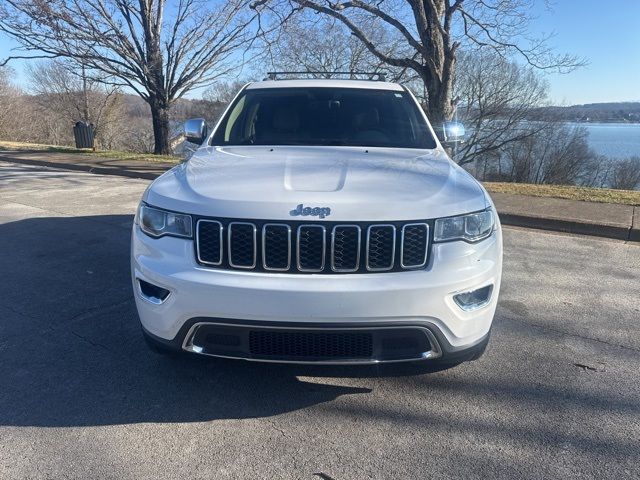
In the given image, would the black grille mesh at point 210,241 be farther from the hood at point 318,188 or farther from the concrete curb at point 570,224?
the concrete curb at point 570,224

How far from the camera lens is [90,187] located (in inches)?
405

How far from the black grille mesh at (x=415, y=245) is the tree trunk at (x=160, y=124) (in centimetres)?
1691

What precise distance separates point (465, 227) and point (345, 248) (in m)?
0.65

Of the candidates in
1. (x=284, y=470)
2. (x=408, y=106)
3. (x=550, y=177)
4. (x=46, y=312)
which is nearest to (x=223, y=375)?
(x=284, y=470)

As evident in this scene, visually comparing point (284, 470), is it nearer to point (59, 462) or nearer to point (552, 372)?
point (59, 462)

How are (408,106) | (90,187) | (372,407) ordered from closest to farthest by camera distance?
(372,407) < (408,106) < (90,187)

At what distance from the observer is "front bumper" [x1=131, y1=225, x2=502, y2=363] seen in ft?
7.82

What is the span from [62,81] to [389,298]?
47.2 m

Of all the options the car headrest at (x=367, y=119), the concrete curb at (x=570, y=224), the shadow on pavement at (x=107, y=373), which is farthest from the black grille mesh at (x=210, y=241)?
the concrete curb at (x=570, y=224)

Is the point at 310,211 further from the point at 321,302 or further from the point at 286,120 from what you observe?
the point at 286,120

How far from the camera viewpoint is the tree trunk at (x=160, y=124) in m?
17.7

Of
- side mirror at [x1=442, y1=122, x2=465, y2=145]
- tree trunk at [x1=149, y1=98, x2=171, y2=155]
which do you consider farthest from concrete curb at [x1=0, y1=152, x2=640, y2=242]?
tree trunk at [x1=149, y1=98, x2=171, y2=155]

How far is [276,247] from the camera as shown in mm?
2518

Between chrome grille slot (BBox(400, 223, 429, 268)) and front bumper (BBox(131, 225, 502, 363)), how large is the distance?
0.17 ft
